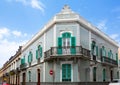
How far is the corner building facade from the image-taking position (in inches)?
1238

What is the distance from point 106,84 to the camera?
34.7 m

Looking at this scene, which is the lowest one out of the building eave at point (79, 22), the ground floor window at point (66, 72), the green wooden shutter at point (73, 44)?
the ground floor window at point (66, 72)

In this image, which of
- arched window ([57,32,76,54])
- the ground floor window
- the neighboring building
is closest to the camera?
arched window ([57,32,76,54])

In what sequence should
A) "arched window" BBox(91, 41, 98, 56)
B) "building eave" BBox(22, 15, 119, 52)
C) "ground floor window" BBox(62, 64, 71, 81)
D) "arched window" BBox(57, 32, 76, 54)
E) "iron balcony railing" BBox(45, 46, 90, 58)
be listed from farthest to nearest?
"arched window" BBox(91, 41, 98, 56) < "building eave" BBox(22, 15, 119, 52) < "ground floor window" BBox(62, 64, 71, 81) < "arched window" BBox(57, 32, 76, 54) < "iron balcony railing" BBox(45, 46, 90, 58)

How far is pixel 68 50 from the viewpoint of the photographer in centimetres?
3133

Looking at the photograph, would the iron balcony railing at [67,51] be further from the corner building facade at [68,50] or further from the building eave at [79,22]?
the building eave at [79,22]

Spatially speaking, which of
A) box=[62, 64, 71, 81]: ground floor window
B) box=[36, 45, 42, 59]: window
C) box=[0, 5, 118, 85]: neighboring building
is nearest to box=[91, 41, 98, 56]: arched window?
box=[0, 5, 118, 85]: neighboring building

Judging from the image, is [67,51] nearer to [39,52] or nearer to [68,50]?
[68,50]

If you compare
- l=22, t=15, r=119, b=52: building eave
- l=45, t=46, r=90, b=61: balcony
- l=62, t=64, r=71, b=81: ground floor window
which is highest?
l=22, t=15, r=119, b=52: building eave

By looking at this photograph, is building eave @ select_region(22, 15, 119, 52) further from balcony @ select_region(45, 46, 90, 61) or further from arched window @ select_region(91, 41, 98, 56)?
balcony @ select_region(45, 46, 90, 61)

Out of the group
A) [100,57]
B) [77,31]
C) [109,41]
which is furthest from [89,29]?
[109,41]

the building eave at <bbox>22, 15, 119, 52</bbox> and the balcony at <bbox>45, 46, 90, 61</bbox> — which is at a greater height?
the building eave at <bbox>22, 15, 119, 52</bbox>

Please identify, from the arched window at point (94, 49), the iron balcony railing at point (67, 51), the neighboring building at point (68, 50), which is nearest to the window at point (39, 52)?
Answer: the neighboring building at point (68, 50)

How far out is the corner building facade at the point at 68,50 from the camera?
31.4 meters
